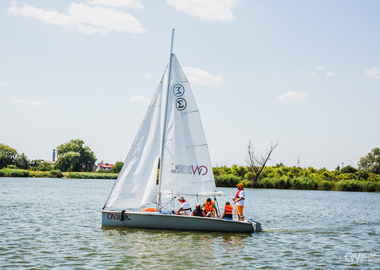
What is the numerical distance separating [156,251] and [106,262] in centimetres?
209

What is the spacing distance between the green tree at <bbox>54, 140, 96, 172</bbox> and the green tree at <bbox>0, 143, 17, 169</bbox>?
11689 millimetres

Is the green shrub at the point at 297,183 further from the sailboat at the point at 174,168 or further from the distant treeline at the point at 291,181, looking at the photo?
the sailboat at the point at 174,168

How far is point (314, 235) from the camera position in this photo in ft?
58.9

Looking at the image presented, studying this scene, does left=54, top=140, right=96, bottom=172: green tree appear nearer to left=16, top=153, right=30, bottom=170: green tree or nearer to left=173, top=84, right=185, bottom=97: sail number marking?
left=16, top=153, right=30, bottom=170: green tree

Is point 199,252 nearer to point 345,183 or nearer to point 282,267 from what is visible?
point 282,267

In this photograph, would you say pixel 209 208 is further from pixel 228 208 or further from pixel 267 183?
pixel 267 183

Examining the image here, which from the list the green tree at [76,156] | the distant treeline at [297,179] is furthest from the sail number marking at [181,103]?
the green tree at [76,156]

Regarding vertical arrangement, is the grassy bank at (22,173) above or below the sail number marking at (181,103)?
below

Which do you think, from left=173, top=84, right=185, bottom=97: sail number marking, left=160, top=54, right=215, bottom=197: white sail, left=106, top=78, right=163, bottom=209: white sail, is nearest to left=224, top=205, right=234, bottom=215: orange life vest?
left=160, top=54, right=215, bottom=197: white sail

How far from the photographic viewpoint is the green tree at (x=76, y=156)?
96.7 m

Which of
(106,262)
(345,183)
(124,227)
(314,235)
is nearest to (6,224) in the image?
(124,227)

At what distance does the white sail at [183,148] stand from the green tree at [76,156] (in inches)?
3347

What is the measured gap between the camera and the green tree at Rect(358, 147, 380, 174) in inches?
4353

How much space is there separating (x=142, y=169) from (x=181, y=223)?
2.93m
